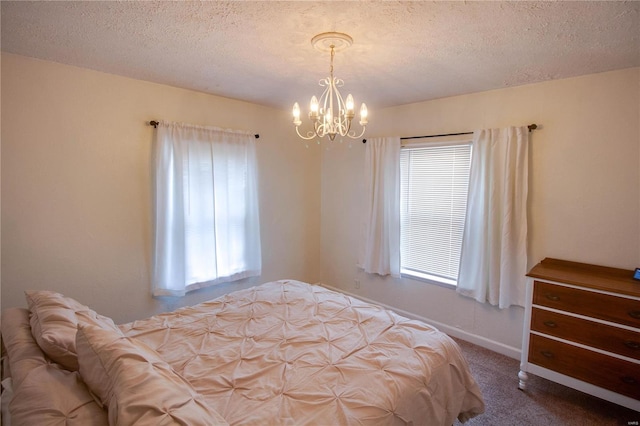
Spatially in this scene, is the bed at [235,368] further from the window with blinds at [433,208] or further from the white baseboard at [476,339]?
the window with blinds at [433,208]

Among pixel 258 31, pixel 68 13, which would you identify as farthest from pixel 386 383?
pixel 68 13

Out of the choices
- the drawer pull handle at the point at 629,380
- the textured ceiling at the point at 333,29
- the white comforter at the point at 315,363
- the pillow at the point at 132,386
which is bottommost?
the drawer pull handle at the point at 629,380

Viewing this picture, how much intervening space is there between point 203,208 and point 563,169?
3248 millimetres

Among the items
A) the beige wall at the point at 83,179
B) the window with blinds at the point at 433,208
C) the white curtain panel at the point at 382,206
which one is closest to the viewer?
the beige wall at the point at 83,179

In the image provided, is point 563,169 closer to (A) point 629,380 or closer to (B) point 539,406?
(A) point 629,380

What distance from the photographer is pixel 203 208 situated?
3.14 m

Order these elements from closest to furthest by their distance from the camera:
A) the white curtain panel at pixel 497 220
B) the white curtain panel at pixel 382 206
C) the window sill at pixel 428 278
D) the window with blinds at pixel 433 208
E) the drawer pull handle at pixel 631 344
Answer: the drawer pull handle at pixel 631 344, the white curtain panel at pixel 497 220, the window with blinds at pixel 433 208, the window sill at pixel 428 278, the white curtain panel at pixel 382 206

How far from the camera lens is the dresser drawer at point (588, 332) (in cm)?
198

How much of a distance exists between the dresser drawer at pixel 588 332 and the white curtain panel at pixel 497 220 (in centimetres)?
51

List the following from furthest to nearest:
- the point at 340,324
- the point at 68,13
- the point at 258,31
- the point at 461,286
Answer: the point at 461,286 → the point at 340,324 → the point at 258,31 → the point at 68,13

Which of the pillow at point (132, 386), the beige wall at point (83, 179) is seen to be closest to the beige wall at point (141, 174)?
the beige wall at point (83, 179)

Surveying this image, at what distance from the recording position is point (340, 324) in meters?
2.06

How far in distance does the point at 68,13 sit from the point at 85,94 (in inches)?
39.7

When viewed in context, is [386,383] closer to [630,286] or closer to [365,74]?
[630,286]
